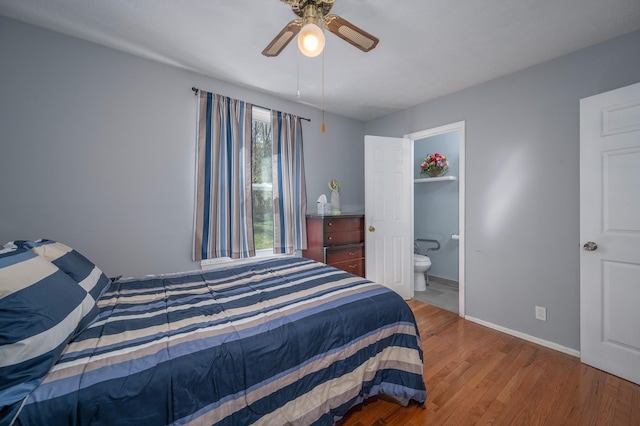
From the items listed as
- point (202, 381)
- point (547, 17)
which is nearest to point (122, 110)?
point (202, 381)

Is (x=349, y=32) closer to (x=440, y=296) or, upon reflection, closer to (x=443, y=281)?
(x=440, y=296)

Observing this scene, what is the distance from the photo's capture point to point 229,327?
120cm

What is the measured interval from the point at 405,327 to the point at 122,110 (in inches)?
115

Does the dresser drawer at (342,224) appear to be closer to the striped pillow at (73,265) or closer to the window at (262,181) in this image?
the window at (262,181)

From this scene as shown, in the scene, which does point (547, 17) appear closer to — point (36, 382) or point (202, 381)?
point (202, 381)

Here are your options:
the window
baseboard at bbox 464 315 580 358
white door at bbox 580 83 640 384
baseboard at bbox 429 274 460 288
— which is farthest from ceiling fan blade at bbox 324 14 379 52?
baseboard at bbox 429 274 460 288

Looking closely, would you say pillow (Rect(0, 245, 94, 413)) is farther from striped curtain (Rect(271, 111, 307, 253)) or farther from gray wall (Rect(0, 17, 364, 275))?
striped curtain (Rect(271, 111, 307, 253))

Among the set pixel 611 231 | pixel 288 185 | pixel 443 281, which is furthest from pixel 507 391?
pixel 288 185

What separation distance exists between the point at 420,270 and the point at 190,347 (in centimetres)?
→ 342

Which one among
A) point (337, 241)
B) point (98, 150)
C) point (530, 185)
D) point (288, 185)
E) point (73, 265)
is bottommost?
point (337, 241)

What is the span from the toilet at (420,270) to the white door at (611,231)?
1766 millimetres

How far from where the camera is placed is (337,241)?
319 centimetres

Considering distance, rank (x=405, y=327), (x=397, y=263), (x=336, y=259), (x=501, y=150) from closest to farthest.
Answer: (x=405, y=327) < (x=501, y=150) < (x=336, y=259) < (x=397, y=263)

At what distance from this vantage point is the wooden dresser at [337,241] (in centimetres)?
308
